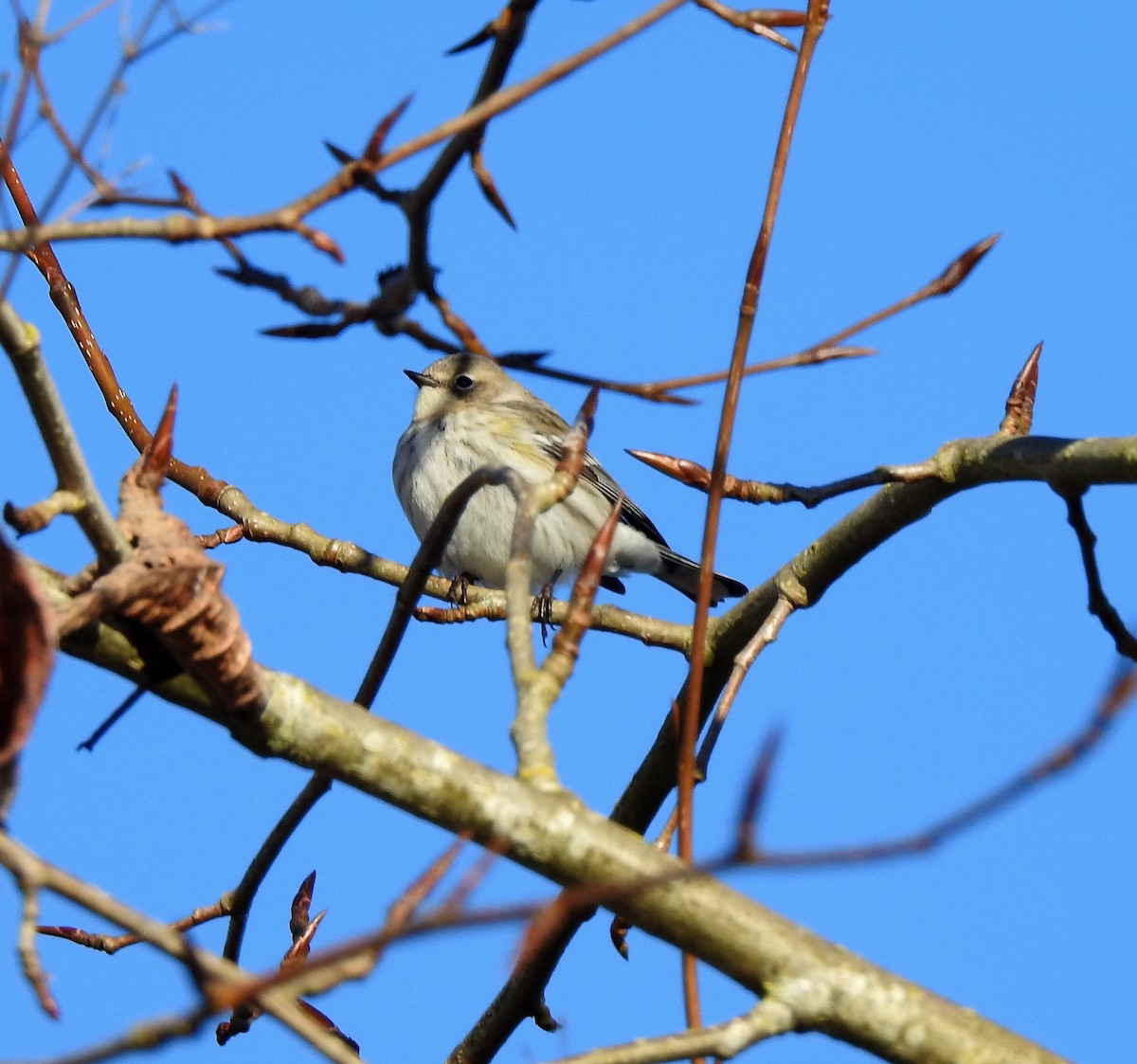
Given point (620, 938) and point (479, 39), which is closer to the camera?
point (479, 39)

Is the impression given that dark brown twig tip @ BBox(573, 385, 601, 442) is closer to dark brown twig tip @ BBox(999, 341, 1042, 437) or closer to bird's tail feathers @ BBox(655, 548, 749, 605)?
dark brown twig tip @ BBox(999, 341, 1042, 437)

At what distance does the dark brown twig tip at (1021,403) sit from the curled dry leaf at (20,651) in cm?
314

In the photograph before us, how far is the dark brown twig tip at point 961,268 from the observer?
3264 mm

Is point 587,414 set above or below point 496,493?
below

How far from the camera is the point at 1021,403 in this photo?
186 inches

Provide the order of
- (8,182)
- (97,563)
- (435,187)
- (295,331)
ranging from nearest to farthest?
(435,187), (295,331), (97,563), (8,182)

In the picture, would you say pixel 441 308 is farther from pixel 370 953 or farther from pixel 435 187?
pixel 370 953

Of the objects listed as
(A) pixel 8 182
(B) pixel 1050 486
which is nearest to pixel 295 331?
(A) pixel 8 182

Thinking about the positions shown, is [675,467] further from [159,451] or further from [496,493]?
[496,493]

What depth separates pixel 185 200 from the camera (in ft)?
8.75

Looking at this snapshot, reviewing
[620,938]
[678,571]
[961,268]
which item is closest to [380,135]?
[961,268]

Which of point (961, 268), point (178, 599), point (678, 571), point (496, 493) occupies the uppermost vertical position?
point (678, 571)

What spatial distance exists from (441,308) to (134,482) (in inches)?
27.3

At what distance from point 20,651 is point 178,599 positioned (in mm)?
370
